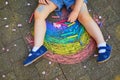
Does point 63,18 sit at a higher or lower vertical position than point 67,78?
higher

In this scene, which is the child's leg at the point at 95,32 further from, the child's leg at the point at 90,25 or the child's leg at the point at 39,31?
the child's leg at the point at 39,31

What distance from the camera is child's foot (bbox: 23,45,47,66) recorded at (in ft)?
8.98

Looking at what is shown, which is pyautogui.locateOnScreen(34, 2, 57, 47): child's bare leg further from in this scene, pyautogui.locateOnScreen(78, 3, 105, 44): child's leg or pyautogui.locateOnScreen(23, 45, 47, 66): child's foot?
pyautogui.locateOnScreen(78, 3, 105, 44): child's leg

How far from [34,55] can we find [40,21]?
0.28 meters

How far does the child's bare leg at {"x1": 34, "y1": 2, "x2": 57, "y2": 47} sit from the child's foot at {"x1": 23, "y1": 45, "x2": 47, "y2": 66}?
54 millimetres

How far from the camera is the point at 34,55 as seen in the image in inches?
108

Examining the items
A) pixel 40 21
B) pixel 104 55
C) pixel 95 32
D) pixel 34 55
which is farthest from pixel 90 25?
pixel 34 55

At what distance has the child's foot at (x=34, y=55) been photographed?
274 centimetres

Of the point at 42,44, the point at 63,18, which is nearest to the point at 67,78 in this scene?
the point at 42,44

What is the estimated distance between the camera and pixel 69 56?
2.81 meters

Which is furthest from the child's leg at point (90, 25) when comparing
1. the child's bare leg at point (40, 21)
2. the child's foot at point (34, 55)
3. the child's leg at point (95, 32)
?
the child's foot at point (34, 55)

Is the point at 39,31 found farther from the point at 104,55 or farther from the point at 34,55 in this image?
the point at 104,55

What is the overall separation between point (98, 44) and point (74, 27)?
0.25 metres

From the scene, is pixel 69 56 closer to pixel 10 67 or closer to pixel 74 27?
pixel 74 27
